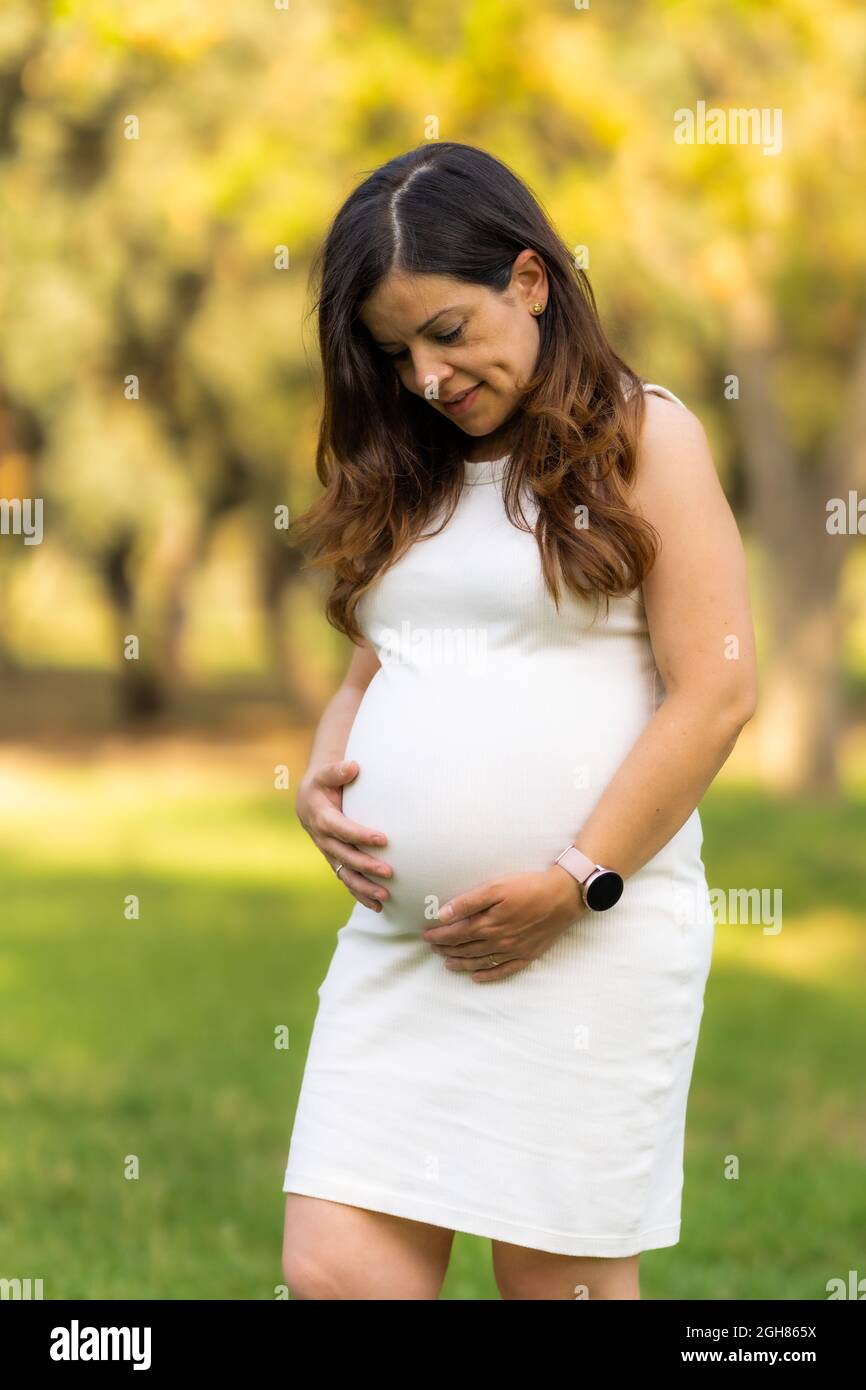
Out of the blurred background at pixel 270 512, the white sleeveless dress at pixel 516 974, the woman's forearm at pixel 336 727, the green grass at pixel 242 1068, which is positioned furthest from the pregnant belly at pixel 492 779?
the green grass at pixel 242 1068

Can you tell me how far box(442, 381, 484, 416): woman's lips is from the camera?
245cm

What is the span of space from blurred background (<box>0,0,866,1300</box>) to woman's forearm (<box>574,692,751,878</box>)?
2.02 feet

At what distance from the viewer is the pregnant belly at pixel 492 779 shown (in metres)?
2.44

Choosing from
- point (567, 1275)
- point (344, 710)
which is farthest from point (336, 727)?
point (567, 1275)

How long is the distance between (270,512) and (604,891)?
691 inches

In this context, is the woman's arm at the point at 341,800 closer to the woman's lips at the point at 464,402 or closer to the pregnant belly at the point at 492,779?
the pregnant belly at the point at 492,779

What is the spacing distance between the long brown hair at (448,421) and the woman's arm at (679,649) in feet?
0.13

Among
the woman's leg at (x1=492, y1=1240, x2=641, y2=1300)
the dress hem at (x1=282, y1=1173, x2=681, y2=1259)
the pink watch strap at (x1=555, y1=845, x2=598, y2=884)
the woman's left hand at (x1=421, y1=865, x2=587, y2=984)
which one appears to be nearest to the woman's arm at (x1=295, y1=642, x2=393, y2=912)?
the woman's left hand at (x1=421, y1=865, x2=587, y2=984)

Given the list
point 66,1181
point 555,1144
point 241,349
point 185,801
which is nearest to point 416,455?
point 555,1144

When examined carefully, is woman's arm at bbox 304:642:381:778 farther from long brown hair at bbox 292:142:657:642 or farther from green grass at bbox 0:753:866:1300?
green grass at bbox 0:753:866:1300

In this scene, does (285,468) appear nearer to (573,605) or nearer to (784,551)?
(784,551)

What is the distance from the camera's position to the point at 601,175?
1147 centimetres

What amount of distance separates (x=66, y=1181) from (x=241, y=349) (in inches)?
513

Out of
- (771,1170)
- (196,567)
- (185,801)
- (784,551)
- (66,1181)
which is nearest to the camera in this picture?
(66,1181)
